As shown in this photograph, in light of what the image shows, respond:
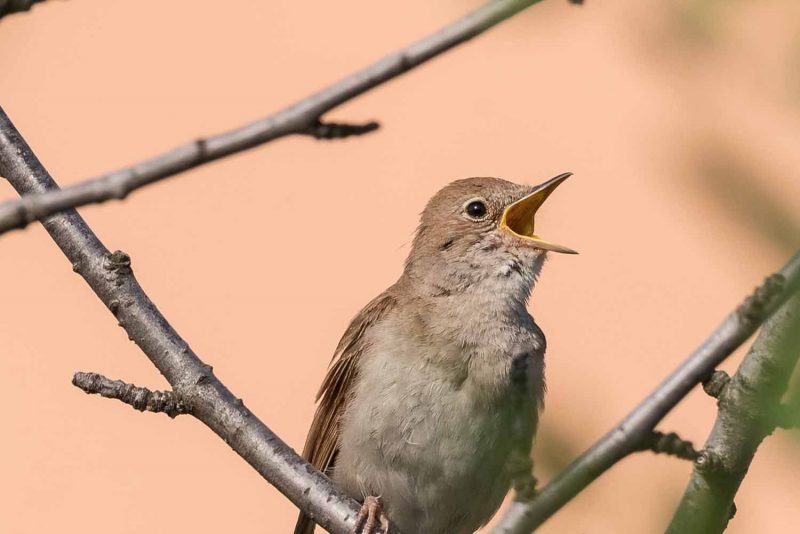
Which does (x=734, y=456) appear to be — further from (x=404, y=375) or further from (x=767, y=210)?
(x=404, y=375)

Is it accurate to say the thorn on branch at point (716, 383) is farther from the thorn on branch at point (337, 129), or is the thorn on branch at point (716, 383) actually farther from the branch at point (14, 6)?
the branch at point (14, 6)

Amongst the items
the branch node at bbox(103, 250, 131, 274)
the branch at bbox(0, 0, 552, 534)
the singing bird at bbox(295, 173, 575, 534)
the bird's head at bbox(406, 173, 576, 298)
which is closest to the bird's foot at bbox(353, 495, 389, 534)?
the singing bird at bbox(295, 173, 575, 534)

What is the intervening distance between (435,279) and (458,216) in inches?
17.8

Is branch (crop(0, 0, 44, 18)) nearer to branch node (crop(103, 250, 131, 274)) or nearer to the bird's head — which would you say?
branch node (crop(103, 250, 131, 274))

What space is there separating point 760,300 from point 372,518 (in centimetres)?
279

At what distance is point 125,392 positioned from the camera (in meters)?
3.15

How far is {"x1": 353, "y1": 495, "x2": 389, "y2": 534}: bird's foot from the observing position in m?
3.77

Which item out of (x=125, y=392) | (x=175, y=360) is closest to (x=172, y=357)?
(x=175, y=360)

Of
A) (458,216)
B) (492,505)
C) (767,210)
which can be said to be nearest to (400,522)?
(492,505)

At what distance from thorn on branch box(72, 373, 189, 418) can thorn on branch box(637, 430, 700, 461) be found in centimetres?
199

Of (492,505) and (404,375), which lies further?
(492,505)

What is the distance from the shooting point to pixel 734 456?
5.67 feet

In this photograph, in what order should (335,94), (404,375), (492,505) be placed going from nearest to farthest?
1. (335,94)
2. (404,375)
3. (492,505)

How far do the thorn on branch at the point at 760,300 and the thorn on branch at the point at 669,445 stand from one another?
0.80ft
